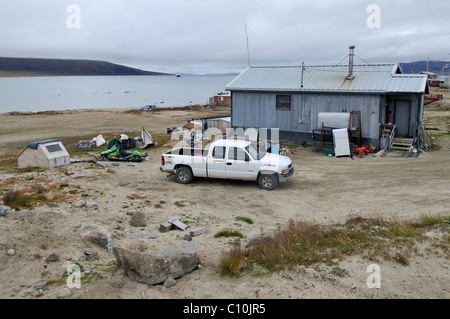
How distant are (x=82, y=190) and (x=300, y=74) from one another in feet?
55.0

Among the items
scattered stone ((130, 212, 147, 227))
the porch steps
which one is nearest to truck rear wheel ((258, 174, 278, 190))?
scattered stone ((130, 212, 147, 227))

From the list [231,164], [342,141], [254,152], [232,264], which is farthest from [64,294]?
[342,141]

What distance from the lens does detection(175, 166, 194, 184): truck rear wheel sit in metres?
15.5

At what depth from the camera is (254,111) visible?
84.8ft

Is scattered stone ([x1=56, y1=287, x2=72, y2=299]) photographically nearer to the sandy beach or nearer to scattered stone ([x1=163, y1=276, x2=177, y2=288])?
the sandy beach

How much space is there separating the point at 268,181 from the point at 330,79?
39.4 feet

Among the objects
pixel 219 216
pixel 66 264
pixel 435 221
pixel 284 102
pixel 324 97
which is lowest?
pixel 219 216

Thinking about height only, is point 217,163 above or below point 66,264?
above

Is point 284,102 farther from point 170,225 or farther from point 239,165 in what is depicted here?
point 170,225

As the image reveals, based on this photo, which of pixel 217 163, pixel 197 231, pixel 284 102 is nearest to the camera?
pixel 197 231

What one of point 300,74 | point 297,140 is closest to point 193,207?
point 297,140

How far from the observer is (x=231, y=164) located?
14.9m

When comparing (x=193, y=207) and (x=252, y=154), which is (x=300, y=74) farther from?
(x=193, y=207)

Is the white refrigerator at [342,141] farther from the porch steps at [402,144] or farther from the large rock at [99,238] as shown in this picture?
the large rock at [99,238]
